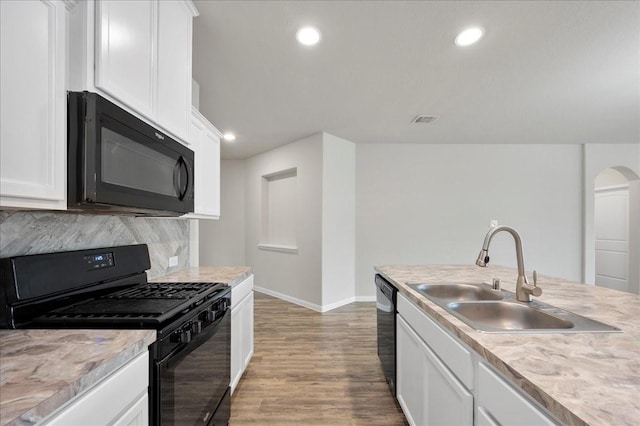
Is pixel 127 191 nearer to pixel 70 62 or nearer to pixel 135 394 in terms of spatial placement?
pixel 70 62

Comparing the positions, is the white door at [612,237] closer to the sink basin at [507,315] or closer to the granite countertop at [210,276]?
the sink basin at [507,315]

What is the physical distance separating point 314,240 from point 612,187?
5798 millimetres

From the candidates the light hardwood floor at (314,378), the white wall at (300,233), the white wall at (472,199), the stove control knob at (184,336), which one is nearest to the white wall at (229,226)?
the white wall at (300,233)

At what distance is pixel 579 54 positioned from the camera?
2326mm

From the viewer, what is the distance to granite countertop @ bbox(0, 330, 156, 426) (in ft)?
1.94

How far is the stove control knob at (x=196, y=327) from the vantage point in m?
1.23

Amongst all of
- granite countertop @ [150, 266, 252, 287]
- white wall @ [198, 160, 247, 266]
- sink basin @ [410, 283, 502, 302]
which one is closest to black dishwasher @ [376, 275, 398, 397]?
sink basin @ [410, 283, 502, 302]

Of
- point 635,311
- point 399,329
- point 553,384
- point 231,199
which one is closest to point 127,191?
point 553,384

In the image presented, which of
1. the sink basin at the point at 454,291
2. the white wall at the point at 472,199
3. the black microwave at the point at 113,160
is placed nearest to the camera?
the black microwave at the point at 113,160

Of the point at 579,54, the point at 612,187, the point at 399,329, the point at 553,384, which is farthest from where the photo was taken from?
the point at 612,187

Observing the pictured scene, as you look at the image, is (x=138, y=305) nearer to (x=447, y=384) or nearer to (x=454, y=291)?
(x=447, y=384)

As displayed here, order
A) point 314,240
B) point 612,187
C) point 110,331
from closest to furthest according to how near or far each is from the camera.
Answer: point 110,331 < point 314,240 < point 612,187

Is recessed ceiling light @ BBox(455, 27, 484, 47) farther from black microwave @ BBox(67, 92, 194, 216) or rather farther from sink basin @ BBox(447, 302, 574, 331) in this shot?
black microwave @ BBox(67, 92, 194, 216)

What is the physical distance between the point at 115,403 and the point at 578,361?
132 cm
